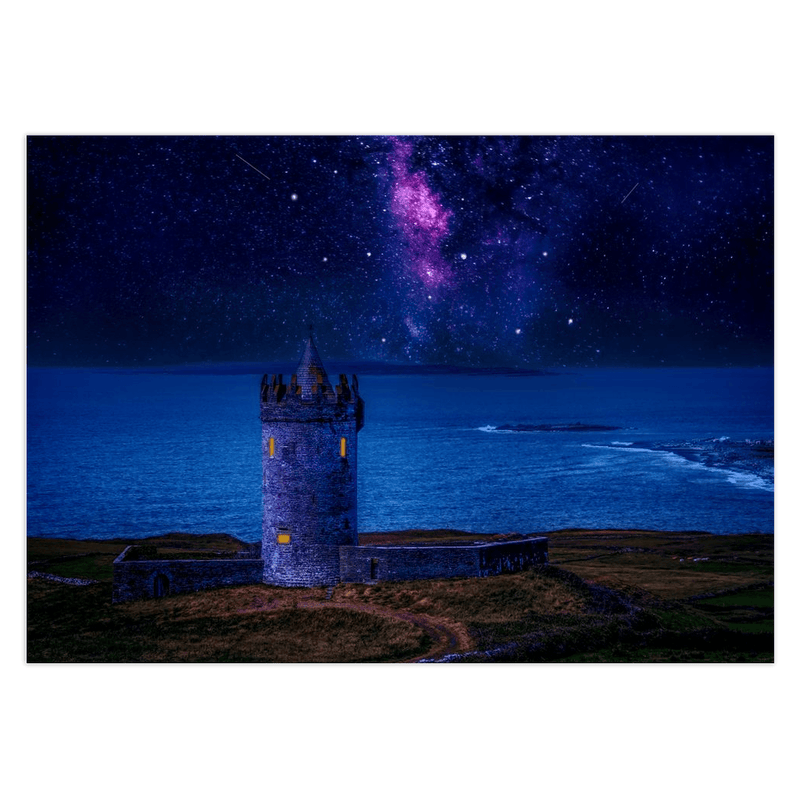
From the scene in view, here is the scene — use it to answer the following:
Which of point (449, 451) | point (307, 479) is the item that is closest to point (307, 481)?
point (307, 479)

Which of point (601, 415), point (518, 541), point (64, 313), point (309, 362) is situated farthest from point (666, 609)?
point (64, 313)

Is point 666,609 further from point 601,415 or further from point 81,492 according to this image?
point 81,492

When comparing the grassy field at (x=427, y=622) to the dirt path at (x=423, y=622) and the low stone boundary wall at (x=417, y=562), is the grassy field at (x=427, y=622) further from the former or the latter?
the low stone boundary wall at (x=417, y=562)

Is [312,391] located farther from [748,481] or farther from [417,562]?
[748,481]

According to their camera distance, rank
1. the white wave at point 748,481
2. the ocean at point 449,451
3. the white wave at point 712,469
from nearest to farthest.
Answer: the white wave at point 748,481, the white wave at point 712,469, the ocean at point 449,451

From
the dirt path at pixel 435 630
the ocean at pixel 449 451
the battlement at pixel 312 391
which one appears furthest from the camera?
the ocean at pixel 449 451

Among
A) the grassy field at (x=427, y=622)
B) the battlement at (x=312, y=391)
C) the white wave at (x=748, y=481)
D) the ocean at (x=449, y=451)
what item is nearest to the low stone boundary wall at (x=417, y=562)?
the grassy field at (x=427, y=622)
